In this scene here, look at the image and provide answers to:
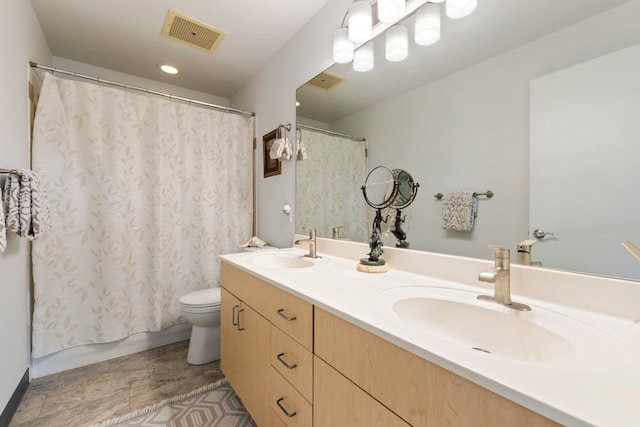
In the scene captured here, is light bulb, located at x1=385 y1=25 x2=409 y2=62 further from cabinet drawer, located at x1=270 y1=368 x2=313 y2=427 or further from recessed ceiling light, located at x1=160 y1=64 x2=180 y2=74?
recessed ceiling light, located at x1=160 y1=64 x2=180 y2=74

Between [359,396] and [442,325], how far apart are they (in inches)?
14.0

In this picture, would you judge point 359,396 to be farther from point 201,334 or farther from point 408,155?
point 201,334

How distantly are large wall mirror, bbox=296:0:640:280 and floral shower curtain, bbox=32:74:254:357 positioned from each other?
5.09 ft

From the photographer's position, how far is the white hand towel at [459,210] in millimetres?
1030

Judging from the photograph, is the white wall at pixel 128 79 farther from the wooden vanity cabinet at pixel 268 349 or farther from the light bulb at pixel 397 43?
the light bulb at pixel 397 43

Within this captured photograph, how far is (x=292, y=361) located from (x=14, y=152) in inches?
70.1

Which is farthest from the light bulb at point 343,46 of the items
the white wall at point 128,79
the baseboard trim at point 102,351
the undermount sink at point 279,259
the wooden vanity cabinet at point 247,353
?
the baseboard trim at point 102,351

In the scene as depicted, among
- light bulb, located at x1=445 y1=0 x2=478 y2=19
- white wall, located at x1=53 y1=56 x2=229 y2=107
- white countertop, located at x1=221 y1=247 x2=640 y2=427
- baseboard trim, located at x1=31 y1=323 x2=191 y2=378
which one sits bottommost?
baseboard trim, located at x1=31 y1=323 x2=191 y2=378

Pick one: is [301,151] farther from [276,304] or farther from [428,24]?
[276,304]

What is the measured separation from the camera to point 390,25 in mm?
1282

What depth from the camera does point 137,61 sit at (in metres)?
2.20

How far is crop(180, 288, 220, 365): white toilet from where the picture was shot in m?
1.79

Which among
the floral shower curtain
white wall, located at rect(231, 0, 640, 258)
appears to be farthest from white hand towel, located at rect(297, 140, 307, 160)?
the floral shower curtain

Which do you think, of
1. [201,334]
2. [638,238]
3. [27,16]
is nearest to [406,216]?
[638,238]
